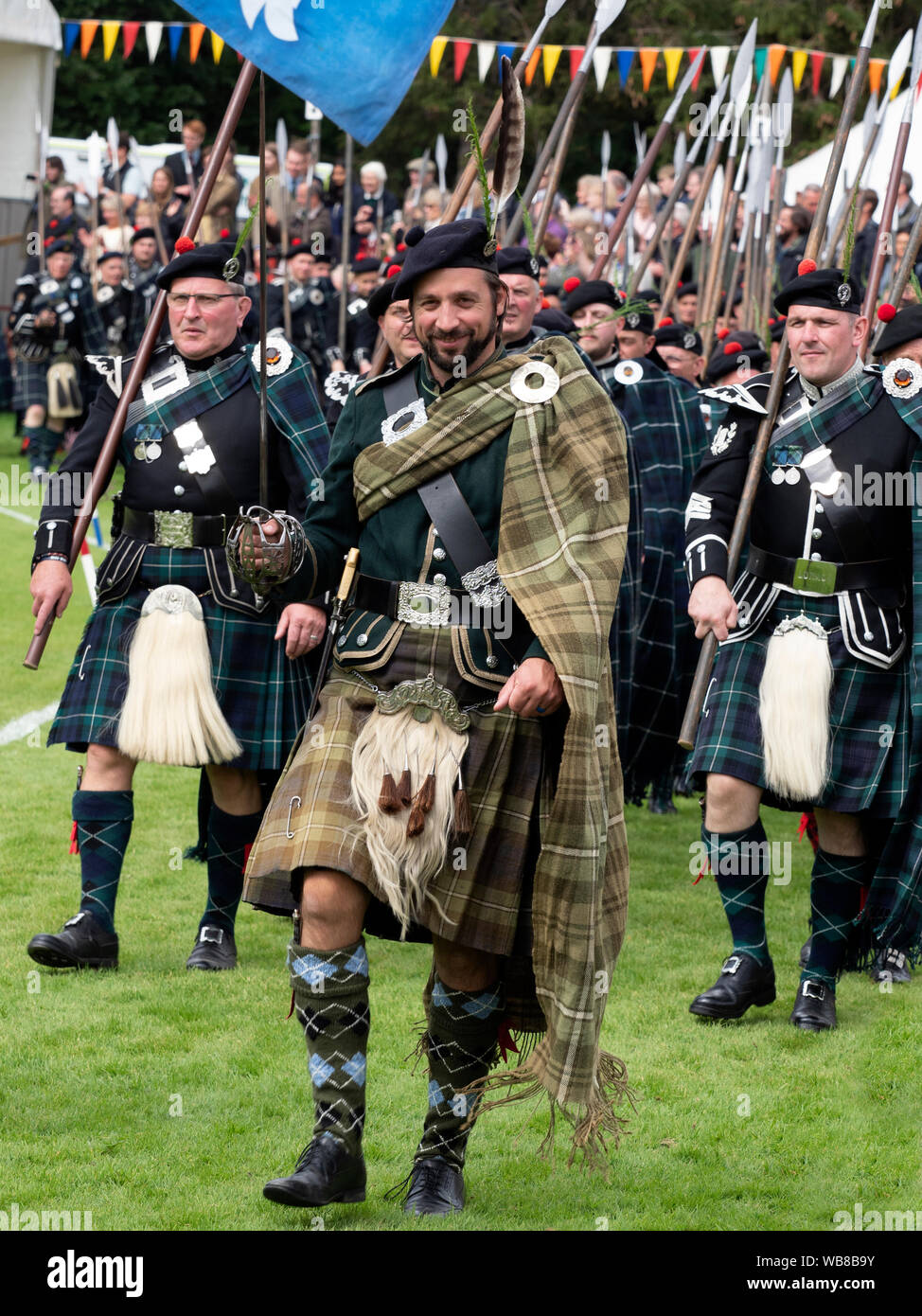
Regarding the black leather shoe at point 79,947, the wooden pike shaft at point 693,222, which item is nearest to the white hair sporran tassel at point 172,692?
the black leather shoe at point 79,947

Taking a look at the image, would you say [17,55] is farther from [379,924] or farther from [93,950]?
[379,924]

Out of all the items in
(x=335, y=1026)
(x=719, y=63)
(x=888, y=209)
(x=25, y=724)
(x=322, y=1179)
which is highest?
(x=719, y=63)

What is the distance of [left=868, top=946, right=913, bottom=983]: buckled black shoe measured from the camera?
5.78 metres

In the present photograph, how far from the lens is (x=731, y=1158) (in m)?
4.28

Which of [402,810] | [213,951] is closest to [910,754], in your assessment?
[402,810]

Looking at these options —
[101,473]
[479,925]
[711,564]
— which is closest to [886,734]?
[711,564]

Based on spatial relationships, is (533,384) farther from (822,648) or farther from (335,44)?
(822,648)

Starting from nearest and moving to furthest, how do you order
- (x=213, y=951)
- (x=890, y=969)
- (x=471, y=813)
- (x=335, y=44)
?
(x=471, y=813) < (x=335, y=44) < (x=213, y=951) < (x=890, y=969)

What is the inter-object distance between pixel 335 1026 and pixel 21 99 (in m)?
19.0

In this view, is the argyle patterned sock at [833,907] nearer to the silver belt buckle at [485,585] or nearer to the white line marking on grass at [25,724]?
the silver belt buckle at [485,585]

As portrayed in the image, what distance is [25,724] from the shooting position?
28.6 ft

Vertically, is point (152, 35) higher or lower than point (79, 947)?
higher

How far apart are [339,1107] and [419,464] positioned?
4.11 ft

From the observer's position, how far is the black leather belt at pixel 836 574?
518 centimetres
